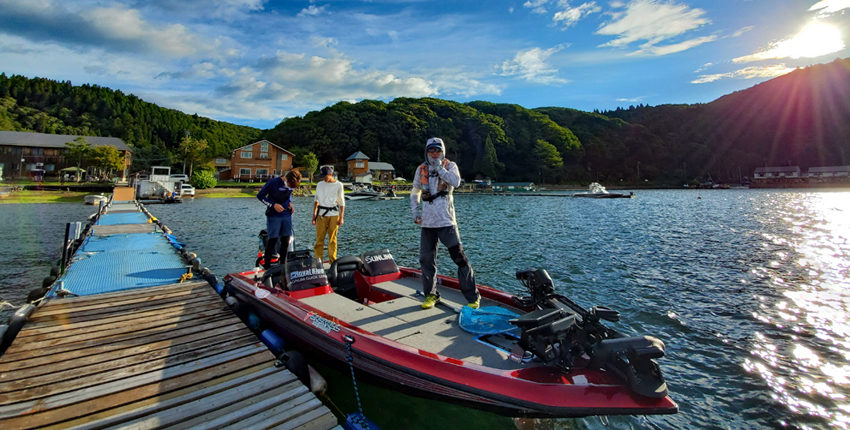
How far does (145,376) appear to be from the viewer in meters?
3.61

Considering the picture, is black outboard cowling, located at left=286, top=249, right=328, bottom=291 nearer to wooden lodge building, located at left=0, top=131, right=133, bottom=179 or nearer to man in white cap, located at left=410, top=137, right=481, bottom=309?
man in white cap, located at left=410, top=137, right=481, bottom=309

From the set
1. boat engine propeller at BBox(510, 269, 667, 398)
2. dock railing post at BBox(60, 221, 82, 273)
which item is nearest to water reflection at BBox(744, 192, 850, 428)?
boat engine propeller at BBox(510, 269, 667, 398)

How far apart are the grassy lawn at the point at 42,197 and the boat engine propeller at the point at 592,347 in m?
50.6

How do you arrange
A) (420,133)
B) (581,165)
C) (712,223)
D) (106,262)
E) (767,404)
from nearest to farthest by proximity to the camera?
(767,404)
(106,262)
(712,223)
(420,133)
(581,165)

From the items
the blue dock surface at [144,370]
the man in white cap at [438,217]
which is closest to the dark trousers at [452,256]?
the man in white cap at [438,217]

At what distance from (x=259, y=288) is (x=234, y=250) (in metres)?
10.1

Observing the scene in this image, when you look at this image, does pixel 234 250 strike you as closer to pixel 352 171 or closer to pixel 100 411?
pixel 100 411

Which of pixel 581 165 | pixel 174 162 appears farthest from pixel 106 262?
pixel 581 165

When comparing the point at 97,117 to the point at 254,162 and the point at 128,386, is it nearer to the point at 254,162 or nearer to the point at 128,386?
the point at 254,162

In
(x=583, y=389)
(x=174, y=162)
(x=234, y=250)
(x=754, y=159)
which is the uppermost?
(x=754, y=159)

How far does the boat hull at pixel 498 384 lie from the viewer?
2.91 m

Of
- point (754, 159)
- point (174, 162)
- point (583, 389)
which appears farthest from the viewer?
point (754, 159)

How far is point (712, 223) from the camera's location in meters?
23.8

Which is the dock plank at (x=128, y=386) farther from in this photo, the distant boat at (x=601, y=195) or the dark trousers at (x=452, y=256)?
the distant boat at (x=601, y=195)
